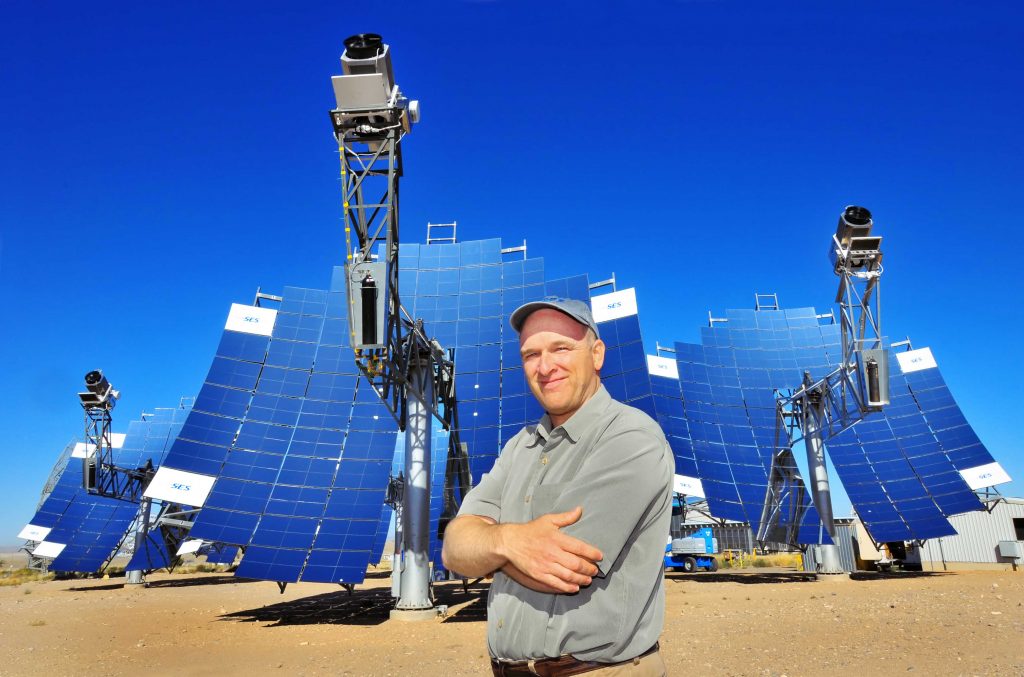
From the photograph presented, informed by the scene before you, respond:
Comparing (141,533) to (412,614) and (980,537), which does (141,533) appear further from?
(980,537)

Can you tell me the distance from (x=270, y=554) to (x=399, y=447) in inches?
305

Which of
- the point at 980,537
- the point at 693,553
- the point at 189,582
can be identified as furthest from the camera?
the point at 980,537

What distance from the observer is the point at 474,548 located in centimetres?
249

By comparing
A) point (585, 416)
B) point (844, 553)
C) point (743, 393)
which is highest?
point (743, 393)

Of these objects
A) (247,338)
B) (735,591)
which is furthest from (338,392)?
(735,591)

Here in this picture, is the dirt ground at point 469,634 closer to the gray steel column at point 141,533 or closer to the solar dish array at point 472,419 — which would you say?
the solar dish array at point 472,419

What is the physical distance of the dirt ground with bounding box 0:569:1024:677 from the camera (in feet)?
36.6

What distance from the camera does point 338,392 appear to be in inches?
749

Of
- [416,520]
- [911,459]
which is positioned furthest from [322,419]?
[911,459]

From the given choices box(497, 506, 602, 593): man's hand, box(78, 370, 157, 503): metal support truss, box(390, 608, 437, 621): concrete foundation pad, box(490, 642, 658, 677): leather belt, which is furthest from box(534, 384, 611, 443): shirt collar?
box(78, 370, 157, 503): metal support truss

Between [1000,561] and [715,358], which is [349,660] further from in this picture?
[1000,561]

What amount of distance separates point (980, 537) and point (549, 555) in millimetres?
47389

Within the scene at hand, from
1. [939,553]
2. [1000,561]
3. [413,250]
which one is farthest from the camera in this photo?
[939,553]

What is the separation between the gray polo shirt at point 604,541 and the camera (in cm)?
231
